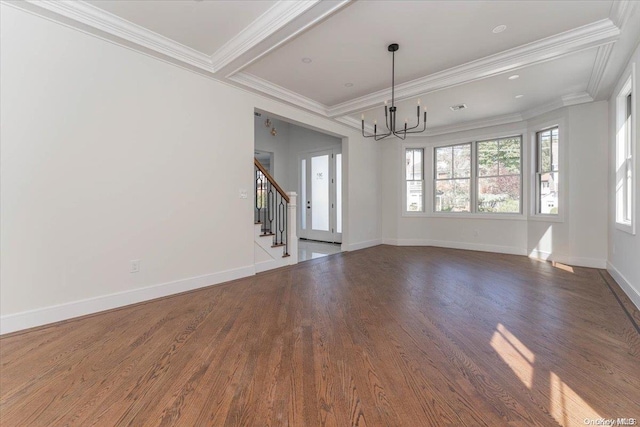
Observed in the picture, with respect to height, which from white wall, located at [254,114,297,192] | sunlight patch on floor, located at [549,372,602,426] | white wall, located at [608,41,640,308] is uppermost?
white wall, located at [254,114,297,192]

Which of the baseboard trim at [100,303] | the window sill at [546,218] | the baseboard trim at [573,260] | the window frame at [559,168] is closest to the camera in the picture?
the baseboard trim at [100,303]

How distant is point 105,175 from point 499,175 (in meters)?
6.76

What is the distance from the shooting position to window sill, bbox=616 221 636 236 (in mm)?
3068

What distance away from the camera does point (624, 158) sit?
3631 millimetres

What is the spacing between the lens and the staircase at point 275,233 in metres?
4.42

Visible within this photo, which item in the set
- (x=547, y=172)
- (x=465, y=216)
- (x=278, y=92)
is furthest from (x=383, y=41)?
(x=465, y=216)

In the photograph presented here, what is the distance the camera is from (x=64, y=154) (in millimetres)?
2623

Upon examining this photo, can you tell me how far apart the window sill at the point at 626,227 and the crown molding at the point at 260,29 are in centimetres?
398

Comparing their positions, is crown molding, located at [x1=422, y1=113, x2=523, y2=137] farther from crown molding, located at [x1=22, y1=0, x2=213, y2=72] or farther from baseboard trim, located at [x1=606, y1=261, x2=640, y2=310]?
crown molding, located at [x1=22, y1=0, x2=213, y2=72]

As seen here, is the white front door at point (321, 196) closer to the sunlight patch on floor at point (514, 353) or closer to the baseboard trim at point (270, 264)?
the baseboard trim at point (270, 264)

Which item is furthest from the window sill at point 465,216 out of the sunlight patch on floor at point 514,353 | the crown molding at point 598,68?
the sunlight patch on floor at point 514,353

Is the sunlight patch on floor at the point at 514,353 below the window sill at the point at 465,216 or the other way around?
below

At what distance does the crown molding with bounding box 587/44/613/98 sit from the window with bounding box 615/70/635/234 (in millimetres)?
311

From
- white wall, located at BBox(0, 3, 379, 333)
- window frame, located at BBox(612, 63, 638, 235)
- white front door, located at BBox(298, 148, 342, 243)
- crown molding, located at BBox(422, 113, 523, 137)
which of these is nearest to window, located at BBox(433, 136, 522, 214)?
crown molding, located at BBox(422, 113, 523, 137)
